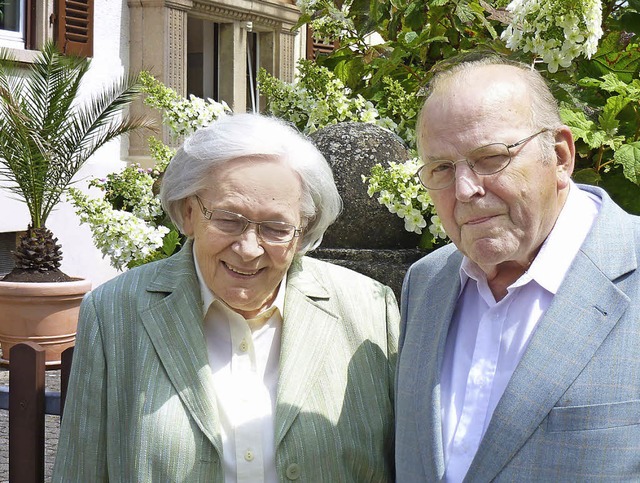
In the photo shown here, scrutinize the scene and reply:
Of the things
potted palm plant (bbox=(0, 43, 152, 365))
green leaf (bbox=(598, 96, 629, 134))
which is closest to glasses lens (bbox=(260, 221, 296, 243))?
green leaf (bbox=(598, 96, 629, 134))

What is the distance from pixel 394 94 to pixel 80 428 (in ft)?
6.75

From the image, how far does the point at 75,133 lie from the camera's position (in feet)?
29.6

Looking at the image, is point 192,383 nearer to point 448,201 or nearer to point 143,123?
point 448,201

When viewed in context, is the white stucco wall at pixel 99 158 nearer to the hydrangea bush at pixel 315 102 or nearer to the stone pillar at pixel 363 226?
the hydrangea bush at pixel 315 102

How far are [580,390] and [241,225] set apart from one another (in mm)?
950

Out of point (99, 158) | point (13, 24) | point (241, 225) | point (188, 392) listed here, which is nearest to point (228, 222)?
point (241, 225)

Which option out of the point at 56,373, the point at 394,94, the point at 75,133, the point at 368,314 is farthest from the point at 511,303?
the point at 75,133

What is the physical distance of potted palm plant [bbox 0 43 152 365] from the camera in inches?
320

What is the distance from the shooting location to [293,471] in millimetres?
2449

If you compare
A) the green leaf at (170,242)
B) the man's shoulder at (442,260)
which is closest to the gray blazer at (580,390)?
the man's shoulder at (442,260)

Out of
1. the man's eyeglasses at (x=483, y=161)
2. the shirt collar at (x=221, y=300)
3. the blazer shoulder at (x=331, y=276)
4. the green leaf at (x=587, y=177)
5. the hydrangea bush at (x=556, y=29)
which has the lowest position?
the shirt collar at (x=221, y=300)

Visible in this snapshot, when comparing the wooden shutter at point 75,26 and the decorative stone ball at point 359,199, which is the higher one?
the wooden shutter at point 75,26

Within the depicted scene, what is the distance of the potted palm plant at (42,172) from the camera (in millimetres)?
8133

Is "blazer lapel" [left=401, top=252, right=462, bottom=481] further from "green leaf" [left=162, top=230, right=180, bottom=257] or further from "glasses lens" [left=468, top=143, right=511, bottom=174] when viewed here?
"green leaf" [left=162, top=230, right=180, bottom=257]
